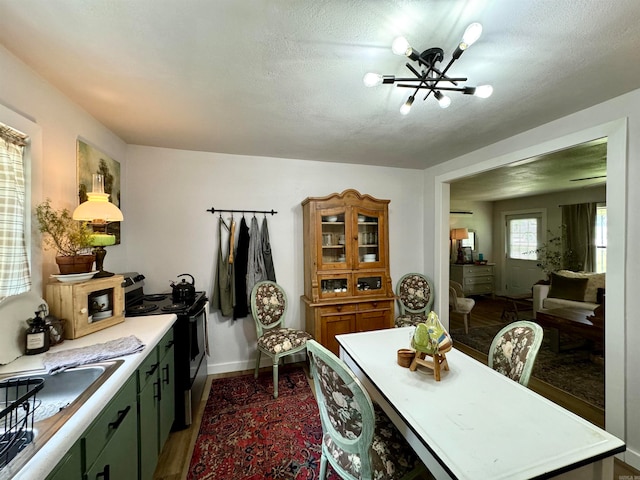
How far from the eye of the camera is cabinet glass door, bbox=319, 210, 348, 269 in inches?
113

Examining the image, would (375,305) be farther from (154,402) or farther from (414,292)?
(154,402)

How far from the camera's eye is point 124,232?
253 cm

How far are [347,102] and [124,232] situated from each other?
2432 mm

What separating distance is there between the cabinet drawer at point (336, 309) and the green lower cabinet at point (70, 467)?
205 cm

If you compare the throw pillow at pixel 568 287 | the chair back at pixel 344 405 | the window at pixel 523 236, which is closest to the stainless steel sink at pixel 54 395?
the chair back at pixel 344 405

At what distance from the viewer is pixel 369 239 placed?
305 centimetres

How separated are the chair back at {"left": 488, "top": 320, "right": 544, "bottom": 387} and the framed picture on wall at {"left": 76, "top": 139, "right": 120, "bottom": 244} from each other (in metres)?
2.91

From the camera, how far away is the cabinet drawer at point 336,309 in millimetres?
2730

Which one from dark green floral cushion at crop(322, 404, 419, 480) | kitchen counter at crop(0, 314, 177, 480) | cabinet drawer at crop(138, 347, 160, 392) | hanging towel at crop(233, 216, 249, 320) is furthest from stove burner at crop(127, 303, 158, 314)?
dark green floral cushion at crop(322, 404, 419, 480)

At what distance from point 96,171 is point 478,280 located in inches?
274

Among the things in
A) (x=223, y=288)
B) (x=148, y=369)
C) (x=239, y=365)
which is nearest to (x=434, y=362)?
(x=148, y=369)

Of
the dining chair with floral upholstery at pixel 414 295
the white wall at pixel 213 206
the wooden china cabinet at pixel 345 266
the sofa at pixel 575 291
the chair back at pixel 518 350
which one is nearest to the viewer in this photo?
the chair back at pixel 518 350

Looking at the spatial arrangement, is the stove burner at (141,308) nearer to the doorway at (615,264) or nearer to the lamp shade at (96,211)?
the lamp shade at (96,211)

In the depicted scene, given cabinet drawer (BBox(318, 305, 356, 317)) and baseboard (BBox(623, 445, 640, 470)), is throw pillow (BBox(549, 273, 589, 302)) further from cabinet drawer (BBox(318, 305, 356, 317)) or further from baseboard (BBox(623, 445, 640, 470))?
cabinet drawer (BBox(318, 305, 356, 317))
